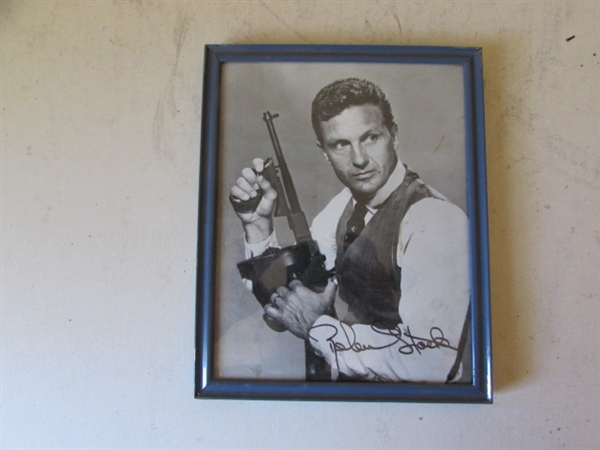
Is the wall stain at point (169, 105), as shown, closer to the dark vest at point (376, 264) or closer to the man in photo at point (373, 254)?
the man in photo at point (373, 254)

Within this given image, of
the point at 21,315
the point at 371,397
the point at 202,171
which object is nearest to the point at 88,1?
the point at 202,171

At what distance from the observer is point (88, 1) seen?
0.83m

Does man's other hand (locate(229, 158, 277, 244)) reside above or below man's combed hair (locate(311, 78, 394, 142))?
below

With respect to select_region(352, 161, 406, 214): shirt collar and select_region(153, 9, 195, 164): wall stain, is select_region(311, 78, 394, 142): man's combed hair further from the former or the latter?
select_region(153, 9, 195, 164): wall stain

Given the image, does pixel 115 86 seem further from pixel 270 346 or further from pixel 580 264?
pixel 580 264

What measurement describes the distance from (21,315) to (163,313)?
0.25 meters

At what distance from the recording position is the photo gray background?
77 centimetres

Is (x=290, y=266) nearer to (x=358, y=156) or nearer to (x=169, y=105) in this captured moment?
(x=358, y=156)

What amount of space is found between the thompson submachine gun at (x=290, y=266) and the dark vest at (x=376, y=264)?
3 cm

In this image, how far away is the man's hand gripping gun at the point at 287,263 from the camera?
767mm

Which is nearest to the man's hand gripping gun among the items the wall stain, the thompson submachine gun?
the thompson submachine gun

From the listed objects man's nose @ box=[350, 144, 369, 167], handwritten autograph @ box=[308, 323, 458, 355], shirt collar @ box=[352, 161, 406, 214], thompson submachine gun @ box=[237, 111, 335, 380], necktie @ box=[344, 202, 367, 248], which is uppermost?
man's nose @ box=[350, 144, 369, 167]

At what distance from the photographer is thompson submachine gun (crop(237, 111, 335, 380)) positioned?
0.76 meters

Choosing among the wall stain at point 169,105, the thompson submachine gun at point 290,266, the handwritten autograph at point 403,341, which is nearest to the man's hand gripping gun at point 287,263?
the thompson submachine gun at point 290,266
